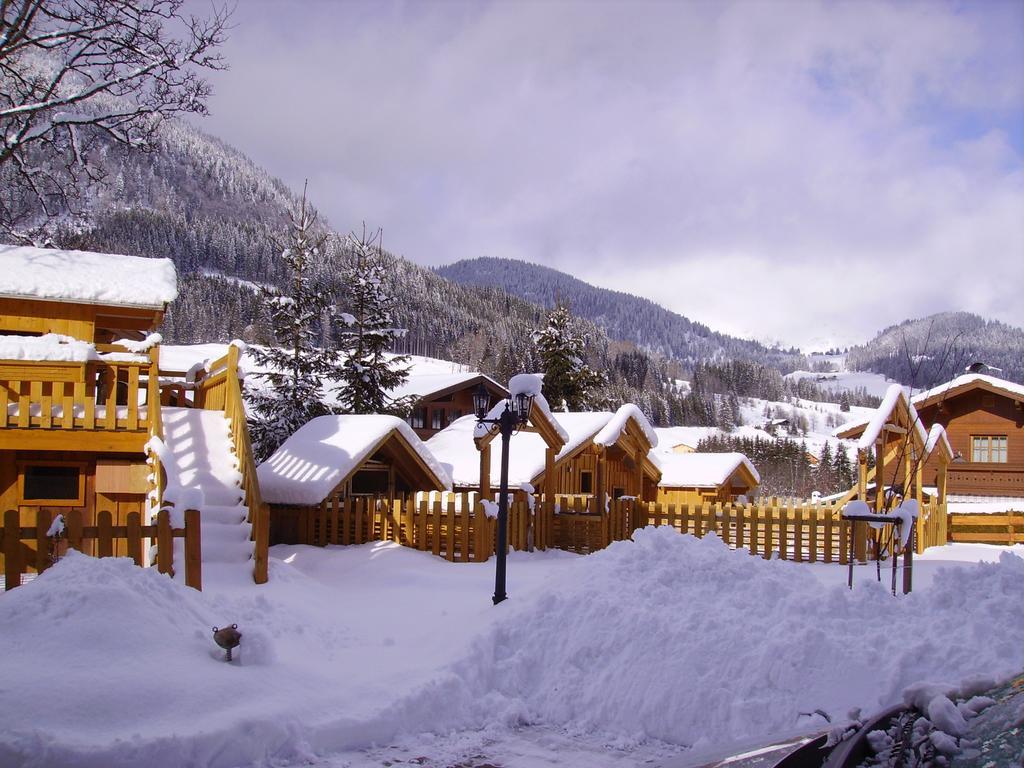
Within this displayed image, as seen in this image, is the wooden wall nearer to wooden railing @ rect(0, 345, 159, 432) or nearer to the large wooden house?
wooden railing @ rect(0, 345, 159, 432)

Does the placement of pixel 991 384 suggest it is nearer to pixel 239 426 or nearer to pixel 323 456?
pixel 323 456

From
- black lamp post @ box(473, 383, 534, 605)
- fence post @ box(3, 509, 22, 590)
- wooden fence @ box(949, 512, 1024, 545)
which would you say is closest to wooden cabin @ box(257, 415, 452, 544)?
black lamp post @ box(473, 383, 534, 605)

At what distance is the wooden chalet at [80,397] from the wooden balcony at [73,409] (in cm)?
2

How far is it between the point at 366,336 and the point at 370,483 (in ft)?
27.7

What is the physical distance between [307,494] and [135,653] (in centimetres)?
966

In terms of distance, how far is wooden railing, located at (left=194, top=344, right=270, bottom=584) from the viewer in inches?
473

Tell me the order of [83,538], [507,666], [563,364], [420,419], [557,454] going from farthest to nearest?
[563,364]
[420,419]
[557,454]
[83,538]
[507,666]

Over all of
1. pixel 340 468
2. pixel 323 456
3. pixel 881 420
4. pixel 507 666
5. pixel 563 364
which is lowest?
pixel 507 666

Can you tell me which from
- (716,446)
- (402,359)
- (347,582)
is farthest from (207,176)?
(347,582)

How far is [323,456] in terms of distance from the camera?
1688 cm

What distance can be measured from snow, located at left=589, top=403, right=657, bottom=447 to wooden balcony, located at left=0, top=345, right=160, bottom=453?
11.7 meters

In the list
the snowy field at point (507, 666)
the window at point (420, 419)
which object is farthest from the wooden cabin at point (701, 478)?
the snowy field at point (507, 666)

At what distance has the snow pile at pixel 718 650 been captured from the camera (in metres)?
6.85

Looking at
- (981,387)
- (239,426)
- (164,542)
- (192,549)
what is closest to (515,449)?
(239,426)
